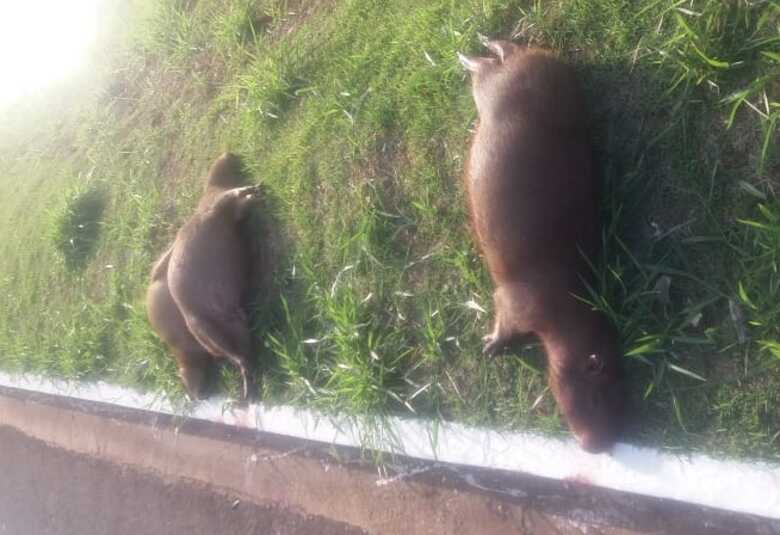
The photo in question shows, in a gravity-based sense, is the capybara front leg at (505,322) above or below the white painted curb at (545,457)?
above

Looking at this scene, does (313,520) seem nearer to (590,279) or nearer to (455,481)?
(455,481)

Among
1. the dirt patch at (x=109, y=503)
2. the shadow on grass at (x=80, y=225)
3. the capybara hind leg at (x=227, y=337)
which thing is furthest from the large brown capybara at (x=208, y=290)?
the shadow on grass at (x=80, y=225)

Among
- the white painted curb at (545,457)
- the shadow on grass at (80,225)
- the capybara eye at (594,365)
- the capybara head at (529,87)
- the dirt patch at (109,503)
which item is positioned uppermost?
the capybara head at (529,87)

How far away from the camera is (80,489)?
5336 mm

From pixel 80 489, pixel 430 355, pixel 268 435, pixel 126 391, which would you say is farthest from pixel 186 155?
pixel 80 489

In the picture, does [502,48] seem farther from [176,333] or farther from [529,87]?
[176,333]

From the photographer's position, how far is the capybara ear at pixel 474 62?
3.16m

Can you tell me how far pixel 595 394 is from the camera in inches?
110

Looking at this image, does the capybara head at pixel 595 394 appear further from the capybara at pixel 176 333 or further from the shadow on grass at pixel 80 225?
the shadow on grass at pixel 80 225

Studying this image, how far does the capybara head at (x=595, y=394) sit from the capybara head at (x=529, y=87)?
1.07m

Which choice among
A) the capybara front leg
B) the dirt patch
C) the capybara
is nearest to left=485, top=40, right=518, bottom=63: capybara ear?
the capybara front leg

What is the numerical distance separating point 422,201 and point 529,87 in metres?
0.90

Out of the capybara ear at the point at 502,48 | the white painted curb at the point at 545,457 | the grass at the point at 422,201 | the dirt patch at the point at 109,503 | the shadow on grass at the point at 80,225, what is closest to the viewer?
the white painted curb at the point at 545,457

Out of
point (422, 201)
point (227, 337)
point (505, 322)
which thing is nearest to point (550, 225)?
point (505, 322)
